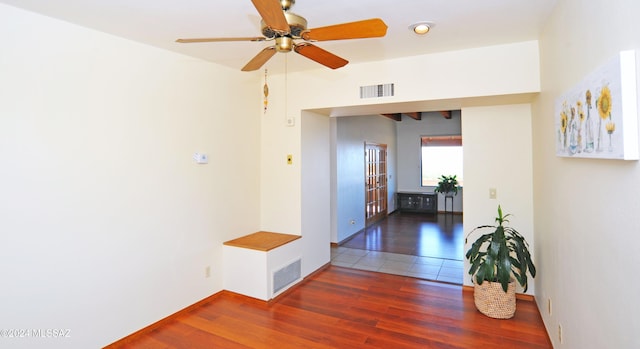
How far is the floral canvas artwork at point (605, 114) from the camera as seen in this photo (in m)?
1.20

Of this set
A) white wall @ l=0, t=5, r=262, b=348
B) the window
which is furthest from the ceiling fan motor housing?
the window

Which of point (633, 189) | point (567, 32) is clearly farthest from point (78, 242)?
point (567, 32)

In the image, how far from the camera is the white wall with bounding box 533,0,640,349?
1.28m

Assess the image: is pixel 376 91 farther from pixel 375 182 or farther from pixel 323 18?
pixel 375 182

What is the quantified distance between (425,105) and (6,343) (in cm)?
399

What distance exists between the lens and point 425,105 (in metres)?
3.70

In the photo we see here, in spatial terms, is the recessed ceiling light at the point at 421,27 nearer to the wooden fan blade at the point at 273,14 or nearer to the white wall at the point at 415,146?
the wooden fan blade at the point at 273,14

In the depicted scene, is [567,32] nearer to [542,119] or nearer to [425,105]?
[542,119]

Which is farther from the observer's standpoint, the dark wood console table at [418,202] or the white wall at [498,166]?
the dark wood console table at [418,202]

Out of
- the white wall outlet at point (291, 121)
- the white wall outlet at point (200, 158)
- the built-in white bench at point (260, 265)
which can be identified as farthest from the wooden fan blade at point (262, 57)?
the built-in white bench at point (260, 265)

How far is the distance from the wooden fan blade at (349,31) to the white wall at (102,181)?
184 cm

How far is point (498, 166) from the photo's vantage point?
11.7 ft

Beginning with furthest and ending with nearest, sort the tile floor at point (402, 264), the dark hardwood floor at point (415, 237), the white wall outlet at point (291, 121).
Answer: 1. the dark hardwood floor at point (415, 237)
2. the tile floor at point (402, 264)
3. the white wall outlet at point (291, 121)

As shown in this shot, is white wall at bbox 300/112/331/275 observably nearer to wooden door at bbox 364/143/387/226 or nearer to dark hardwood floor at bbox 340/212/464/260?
dark hardwood floor at bbox 340/212/464/260
